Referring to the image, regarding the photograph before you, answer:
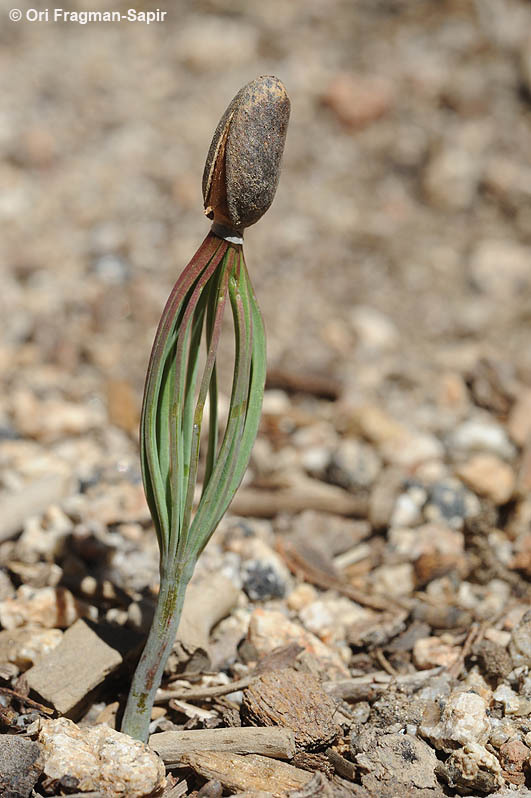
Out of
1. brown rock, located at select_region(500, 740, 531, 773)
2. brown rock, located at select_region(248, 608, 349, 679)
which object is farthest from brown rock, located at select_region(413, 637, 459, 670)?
brown rock, located at select_region(500, 740, 531, 773)

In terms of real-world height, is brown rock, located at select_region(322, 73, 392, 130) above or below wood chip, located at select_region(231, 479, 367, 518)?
above

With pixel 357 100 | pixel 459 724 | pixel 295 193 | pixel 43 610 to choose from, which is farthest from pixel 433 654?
pixel 357 100

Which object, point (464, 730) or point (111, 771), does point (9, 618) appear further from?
point (464, 730)

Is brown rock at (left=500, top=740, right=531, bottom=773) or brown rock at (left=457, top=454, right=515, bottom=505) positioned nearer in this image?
brown rock at (left=500, top=740, right=531, bottom=773)

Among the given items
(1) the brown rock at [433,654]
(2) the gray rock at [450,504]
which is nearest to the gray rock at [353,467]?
(2) the gray rock at [450,504]

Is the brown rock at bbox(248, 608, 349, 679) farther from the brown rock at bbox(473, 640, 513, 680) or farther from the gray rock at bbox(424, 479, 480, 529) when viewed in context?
the gray rock at bbox(424, 479, 480, 529)

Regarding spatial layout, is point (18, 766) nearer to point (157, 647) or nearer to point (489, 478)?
point (157, 647)

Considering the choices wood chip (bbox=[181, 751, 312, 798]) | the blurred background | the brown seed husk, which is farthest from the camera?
the blurred background

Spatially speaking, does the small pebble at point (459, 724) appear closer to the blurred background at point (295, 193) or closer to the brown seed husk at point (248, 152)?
the brown seed husk at point (248, 152)

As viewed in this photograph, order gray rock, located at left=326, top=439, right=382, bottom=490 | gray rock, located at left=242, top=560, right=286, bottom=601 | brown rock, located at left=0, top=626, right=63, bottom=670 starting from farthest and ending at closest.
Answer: gray rock, located at left=326, top=439, right=382, bottom=490, gray rock, located at left=242, top=560, right=286, bottom=601, brown rock, located at left=0, top=626, right=63, bottom=670
